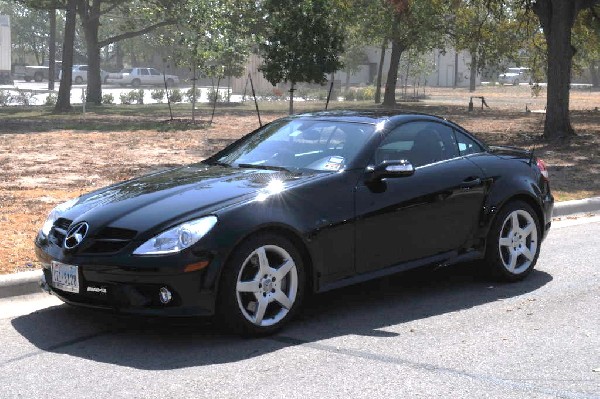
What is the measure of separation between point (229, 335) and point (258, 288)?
0.41 m

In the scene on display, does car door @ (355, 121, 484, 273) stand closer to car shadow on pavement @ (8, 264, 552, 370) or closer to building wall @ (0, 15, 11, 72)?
car shadow on pavement @ (8, 264, 552, 370)

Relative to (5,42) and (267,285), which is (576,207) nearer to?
(267,285)

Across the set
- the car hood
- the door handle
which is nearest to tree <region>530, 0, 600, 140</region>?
the door handle

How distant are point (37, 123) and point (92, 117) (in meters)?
3.90

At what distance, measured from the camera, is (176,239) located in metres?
5.64

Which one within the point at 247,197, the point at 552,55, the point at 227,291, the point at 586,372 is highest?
the point at 552,55

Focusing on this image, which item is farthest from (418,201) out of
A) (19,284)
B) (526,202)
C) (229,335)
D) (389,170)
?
(19,284)

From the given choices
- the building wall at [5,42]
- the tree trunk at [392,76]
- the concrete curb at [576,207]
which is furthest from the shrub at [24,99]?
the concrete curb at [576,207]

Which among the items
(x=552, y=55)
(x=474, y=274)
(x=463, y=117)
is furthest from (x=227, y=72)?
(x=474, y=274)

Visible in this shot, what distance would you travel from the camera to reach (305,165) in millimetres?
6820

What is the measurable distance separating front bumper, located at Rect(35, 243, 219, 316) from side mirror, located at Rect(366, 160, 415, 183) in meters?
1.56

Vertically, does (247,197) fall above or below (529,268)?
above

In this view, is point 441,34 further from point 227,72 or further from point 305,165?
point 305,165

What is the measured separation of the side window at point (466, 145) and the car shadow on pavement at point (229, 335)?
3.70ft
